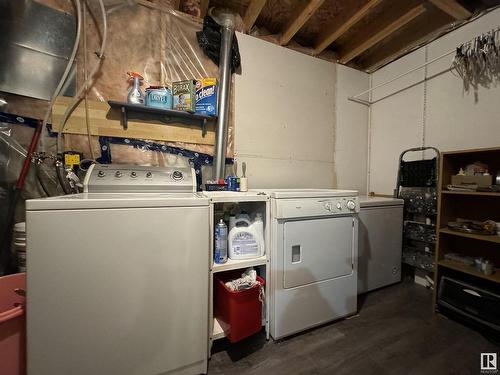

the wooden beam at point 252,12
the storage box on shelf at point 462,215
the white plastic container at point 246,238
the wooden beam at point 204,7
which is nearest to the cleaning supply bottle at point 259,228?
the white plastic container at point 246,238

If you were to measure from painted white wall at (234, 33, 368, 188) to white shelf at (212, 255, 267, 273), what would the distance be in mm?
846

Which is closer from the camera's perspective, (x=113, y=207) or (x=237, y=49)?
(x=113, y=207)

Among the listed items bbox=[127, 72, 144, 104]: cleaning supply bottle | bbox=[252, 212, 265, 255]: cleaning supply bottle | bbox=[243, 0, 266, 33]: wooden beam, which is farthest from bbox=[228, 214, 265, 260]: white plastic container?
bbox=[243, 0, 266, 33]: wooden beam

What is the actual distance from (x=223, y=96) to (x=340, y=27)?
1.28m

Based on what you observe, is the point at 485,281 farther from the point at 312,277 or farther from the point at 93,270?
the point at 93,270

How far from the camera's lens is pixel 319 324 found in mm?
1460

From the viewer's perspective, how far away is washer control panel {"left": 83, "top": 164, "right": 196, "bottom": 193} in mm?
1201

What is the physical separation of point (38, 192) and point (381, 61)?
3.52 meters

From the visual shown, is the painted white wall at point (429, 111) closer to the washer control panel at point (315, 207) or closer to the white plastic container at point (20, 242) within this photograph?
the washer control panel at point (315, 207)

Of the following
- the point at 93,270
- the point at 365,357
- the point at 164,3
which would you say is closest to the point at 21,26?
the point at 164,3

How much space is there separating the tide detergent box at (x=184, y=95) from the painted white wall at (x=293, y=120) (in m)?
0.44

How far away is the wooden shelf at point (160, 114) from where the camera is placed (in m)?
1.47

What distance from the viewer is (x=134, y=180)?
1248mm

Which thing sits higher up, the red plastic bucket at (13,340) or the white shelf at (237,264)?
the white shelf at (237,264)
